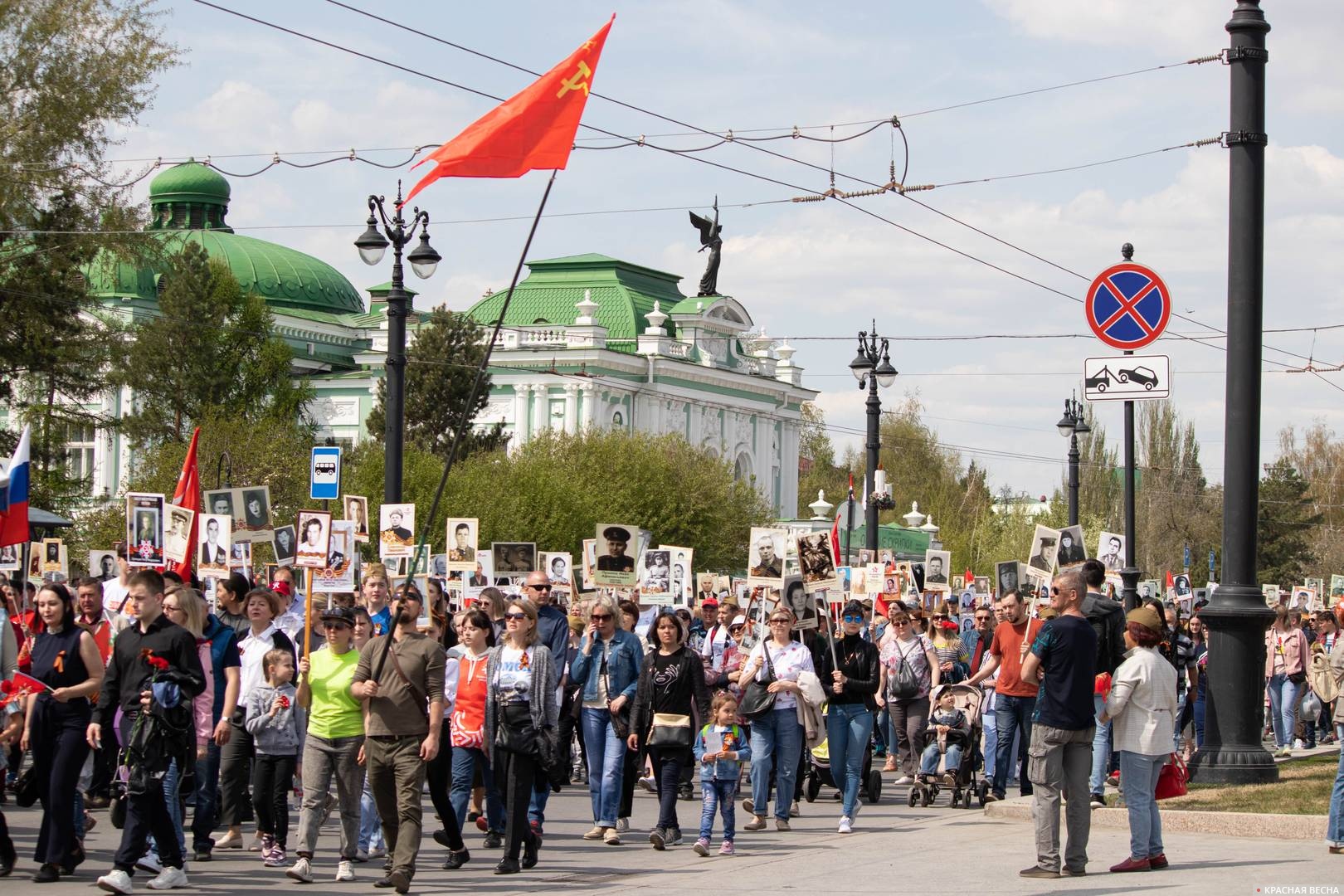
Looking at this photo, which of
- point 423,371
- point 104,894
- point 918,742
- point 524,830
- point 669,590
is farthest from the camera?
point 423,371

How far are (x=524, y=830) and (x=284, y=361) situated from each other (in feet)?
189

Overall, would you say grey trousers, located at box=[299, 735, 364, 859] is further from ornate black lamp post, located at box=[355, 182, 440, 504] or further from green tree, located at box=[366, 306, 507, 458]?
green tree, located at box=[366, 306, 507, 458]

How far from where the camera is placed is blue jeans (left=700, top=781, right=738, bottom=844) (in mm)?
13023

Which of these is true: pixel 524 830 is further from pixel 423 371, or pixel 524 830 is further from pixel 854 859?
pixel 423 371

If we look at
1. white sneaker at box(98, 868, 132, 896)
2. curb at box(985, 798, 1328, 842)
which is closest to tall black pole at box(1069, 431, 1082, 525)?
curb at box(985, 798, 1328, 842)

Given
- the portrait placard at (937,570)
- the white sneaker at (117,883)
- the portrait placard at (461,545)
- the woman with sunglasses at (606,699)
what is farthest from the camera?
Result: the portrait placard at (937,570)

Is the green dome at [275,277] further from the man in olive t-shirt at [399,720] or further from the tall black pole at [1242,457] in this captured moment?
the man in olive t-shirt at [399,720]

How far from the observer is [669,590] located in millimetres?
25812

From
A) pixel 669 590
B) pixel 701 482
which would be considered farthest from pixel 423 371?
pixel 669 590

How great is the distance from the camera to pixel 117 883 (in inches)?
408

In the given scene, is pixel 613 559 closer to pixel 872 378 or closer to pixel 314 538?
pixel 314 538

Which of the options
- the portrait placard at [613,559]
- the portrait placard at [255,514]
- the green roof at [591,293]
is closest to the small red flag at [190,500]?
the portrait placard at [255,514]

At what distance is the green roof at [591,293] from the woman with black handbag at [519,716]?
229ft

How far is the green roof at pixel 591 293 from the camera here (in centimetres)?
8347
